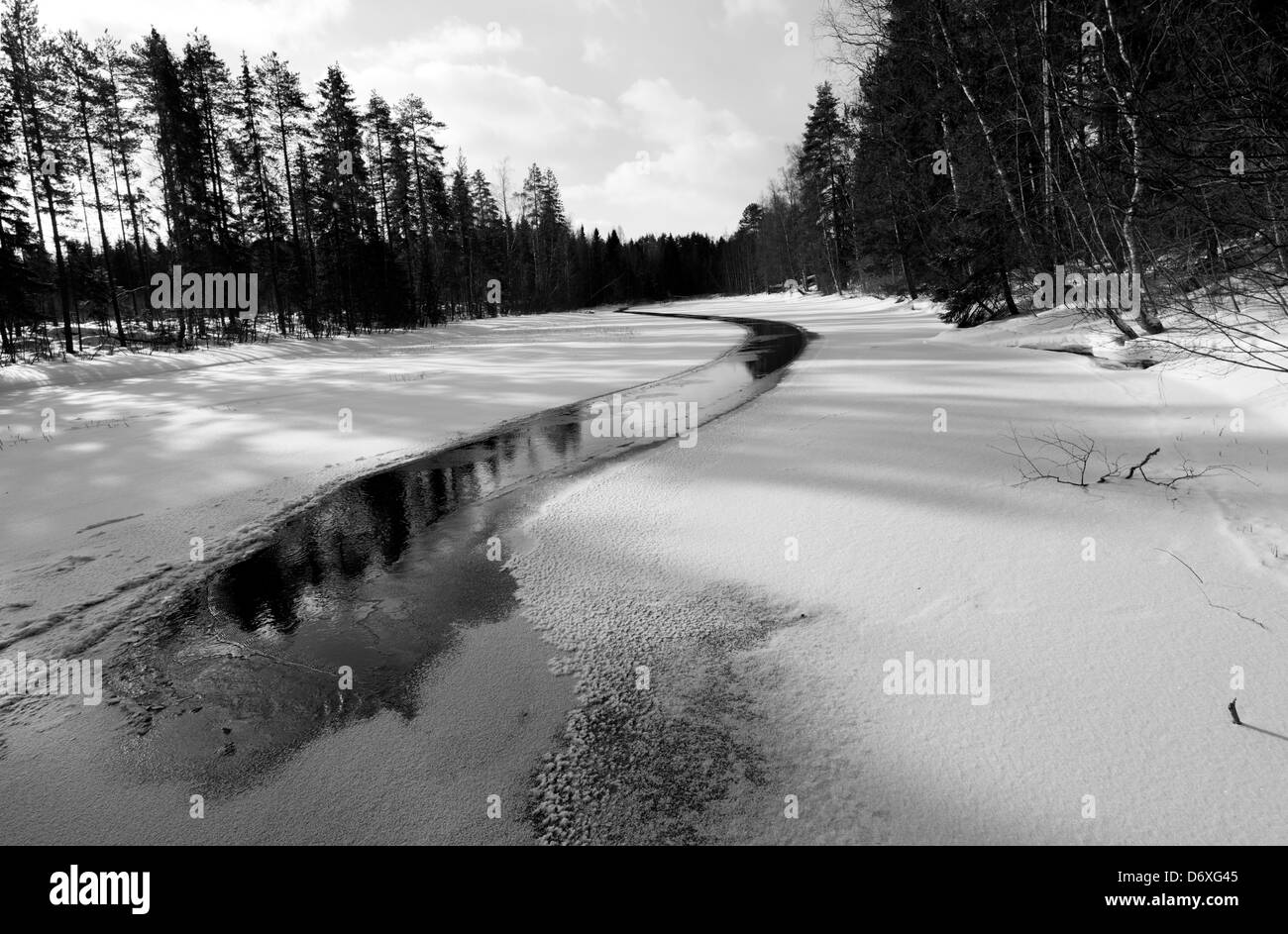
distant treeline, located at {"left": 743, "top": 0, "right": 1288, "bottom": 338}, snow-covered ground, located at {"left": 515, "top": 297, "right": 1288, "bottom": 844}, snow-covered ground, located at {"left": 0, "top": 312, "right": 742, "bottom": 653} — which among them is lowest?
snow-covered ground, located at {"left": 515, "top": 297, "right": 1288, "bottom": 844}

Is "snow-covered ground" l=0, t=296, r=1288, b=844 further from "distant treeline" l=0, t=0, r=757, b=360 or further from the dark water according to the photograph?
"distant treeline" l=0, t=0, r=757, b=360

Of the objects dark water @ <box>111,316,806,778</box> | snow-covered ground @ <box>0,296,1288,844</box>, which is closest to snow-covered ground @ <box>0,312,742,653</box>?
snow-covered ground @ <box>0,296,1288,844</box>

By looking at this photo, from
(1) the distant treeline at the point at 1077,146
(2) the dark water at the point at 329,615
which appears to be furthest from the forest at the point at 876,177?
(2) the dark water at the point at 329,615

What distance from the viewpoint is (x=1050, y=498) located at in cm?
491

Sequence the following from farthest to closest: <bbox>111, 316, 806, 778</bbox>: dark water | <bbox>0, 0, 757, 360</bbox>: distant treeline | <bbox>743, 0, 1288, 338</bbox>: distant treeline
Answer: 1. <bbox>0, 0, 757, 360</bbox>: distant treeline
2. <bbox>743, 0, 1288, 338</bbox>: distant treeline
3. <bbox>111, 316, 806, 778</bbox>: dark water

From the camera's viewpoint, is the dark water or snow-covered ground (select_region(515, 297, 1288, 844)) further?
the dark water

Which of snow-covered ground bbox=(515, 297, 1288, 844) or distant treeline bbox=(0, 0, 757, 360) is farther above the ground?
distant treeline bbox=(0, 0, 757, 360)

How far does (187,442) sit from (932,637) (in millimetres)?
10092

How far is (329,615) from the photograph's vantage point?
4.20 metres

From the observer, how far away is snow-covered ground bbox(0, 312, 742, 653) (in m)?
4.95

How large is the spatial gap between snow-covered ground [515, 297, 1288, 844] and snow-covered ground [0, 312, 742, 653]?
3.22 m

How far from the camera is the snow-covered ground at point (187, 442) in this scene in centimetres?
495

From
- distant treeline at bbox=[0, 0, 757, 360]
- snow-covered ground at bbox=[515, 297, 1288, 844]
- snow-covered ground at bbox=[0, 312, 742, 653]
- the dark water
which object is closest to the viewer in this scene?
snow-covered ground at bbox=[515, 297, 1288, 844]

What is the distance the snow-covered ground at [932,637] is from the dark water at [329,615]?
62cm
